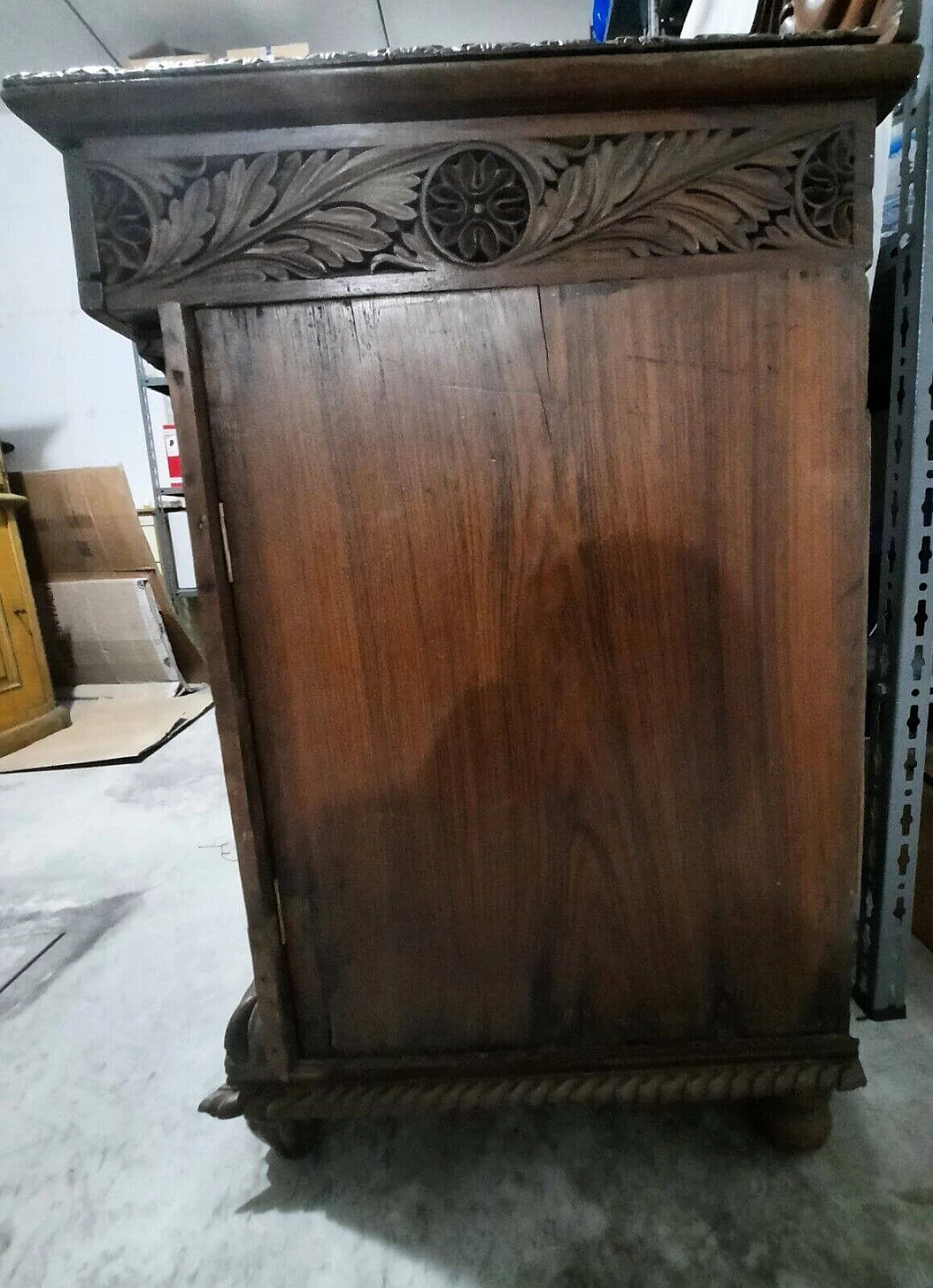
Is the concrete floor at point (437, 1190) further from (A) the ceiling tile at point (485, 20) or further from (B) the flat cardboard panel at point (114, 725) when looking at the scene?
(A) the ceiling tile at point (485, 20)

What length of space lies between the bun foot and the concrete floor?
0.02m

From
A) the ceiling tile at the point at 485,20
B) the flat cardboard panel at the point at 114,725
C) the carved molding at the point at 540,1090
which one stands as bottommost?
the flat cardboard panel at the point at 114,725

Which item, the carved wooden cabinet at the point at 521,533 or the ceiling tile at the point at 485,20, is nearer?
the carved wooden cabinet at the point at 521,533

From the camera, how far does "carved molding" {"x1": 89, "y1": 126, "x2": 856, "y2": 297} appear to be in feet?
1.77

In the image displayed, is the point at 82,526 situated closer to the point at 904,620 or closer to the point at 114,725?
the point at 114,725

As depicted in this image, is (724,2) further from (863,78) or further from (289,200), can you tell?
(289,200)

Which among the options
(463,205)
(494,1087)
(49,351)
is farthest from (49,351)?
(494,1087)

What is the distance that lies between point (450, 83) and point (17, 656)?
2447 millimetres

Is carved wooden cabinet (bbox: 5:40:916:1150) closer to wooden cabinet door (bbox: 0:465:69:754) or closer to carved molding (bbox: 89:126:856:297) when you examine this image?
carved molding (bbox: 89:126:856:297)

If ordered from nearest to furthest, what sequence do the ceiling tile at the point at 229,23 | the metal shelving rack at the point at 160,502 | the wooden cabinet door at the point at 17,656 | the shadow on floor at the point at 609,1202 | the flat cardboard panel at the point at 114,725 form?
1. the shadow on floor at the point at 609,1202
2. the ceiling tile at the point at 229,23
3. the flat cardboard panel at the point at 114,725
4. the wooden cabinet door at the point at 17,656
5. the metal shelving rack at the point at 160,502

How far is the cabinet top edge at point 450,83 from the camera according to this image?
0.50 meters

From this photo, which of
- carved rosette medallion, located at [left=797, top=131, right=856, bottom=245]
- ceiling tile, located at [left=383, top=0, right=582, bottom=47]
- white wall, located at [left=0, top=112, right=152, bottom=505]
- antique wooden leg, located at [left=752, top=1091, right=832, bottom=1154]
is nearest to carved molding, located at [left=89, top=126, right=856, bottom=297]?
carved rosette medallion, located at [left=797, top=131, right=856, bottom=245]

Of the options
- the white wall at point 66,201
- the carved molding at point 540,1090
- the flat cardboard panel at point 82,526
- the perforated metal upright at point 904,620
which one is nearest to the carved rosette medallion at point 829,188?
the perforated metal upright at point 904,620

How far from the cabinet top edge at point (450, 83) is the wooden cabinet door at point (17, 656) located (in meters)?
2.19
